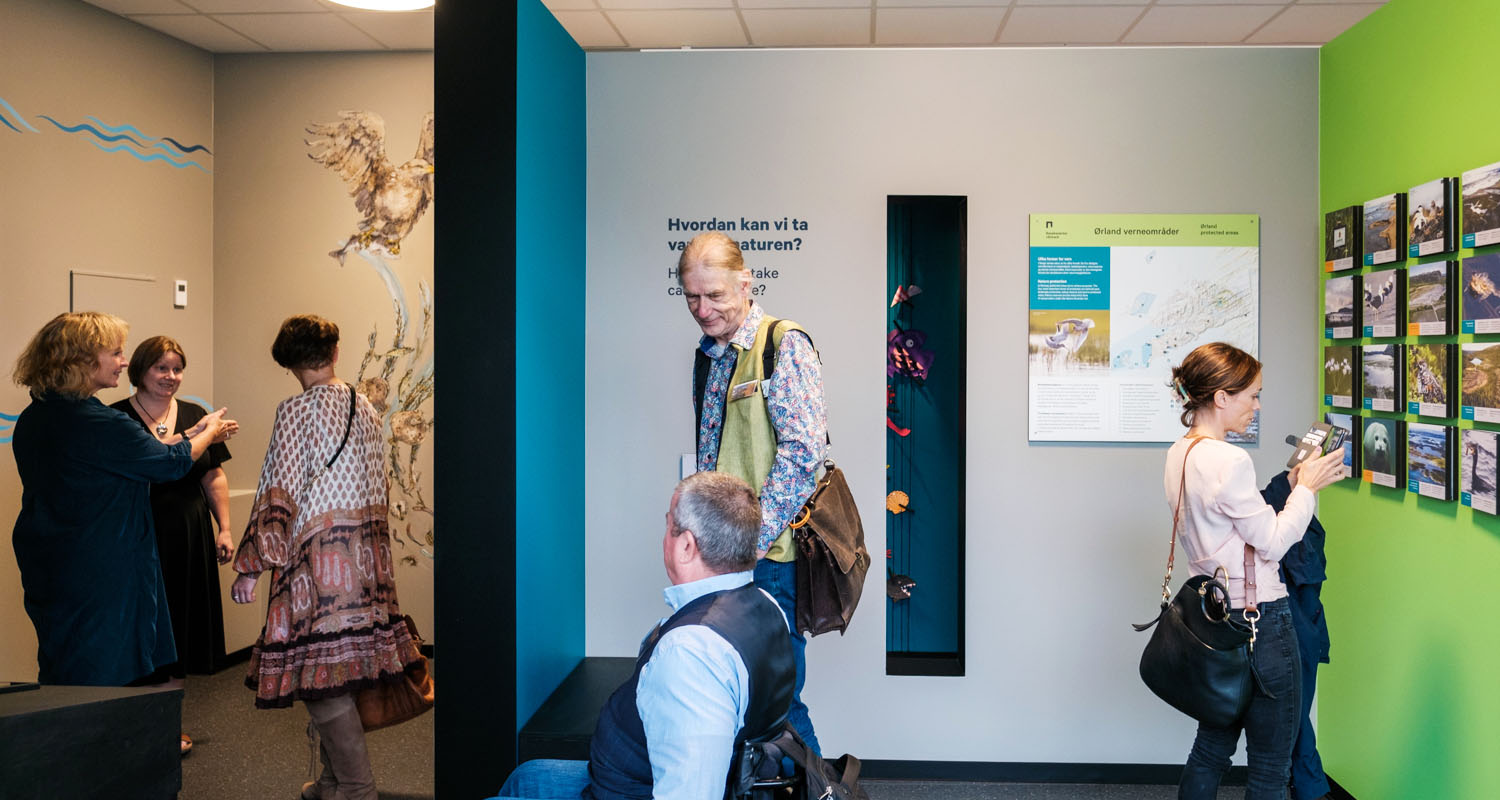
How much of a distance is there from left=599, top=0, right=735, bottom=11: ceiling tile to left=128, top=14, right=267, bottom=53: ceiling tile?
1.96m

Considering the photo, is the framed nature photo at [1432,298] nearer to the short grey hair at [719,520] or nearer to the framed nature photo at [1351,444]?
the framed nature photo at [1351,444]

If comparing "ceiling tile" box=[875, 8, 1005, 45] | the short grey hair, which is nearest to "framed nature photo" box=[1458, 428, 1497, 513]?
the short grey hair

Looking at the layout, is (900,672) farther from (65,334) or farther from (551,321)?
(65,334)

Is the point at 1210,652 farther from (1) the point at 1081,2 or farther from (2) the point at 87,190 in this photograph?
(2) the point at 87,190

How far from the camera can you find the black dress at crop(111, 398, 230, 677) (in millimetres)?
3756

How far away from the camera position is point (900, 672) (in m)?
3.63

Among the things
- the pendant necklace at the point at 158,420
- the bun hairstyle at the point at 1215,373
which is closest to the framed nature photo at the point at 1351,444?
the bun hairstyle at the point at 1215,373

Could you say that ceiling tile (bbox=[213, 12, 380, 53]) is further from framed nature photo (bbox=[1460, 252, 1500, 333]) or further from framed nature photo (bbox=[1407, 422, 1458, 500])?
framed nature photo (bbox=[1407, 422, 1458, 500])

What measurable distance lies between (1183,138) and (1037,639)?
1963 millimetres

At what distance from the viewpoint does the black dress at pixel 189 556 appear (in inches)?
148

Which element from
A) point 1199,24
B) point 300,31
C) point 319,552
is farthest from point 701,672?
point 1199,24

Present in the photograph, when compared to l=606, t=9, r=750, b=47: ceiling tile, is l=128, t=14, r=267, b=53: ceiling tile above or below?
below

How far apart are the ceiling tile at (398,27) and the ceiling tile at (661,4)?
34.1 inches

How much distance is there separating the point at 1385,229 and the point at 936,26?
2.63 m
